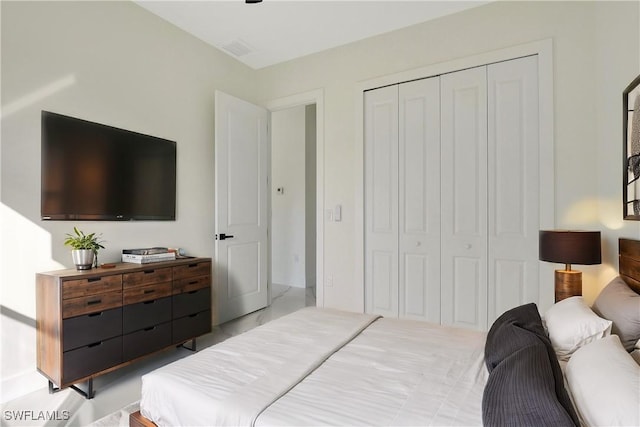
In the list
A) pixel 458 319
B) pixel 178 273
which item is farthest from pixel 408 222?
pixel 178 273

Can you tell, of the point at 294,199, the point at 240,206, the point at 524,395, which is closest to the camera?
the point at 524,395

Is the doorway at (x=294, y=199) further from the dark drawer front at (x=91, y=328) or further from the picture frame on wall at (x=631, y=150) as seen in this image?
the picture frame on wall at (x=631, y=150)

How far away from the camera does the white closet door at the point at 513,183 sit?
2697 millimetres

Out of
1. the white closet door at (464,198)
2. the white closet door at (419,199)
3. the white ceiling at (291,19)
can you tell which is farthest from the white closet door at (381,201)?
the white ceiling at (291,19)

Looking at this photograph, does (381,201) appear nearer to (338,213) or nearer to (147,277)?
(338,213)

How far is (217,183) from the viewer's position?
11.3 feet

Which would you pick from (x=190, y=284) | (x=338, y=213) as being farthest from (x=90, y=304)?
(x=338, y=213)

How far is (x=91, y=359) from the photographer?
2146 mm

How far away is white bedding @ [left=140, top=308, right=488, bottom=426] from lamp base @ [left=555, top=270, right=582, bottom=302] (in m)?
0.88

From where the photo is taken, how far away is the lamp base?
7.31ft

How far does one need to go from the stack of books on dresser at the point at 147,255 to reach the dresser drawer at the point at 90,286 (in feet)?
1.07

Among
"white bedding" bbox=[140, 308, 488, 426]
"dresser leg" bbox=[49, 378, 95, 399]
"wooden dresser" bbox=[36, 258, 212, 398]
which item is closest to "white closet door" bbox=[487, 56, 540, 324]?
"white bedding" bbox=[140, 308, 488, 426]

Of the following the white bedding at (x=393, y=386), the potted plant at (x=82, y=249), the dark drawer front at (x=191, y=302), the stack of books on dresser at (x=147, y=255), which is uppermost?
the potted plant at (x=82, y=249)

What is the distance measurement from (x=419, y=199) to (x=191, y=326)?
229cm
